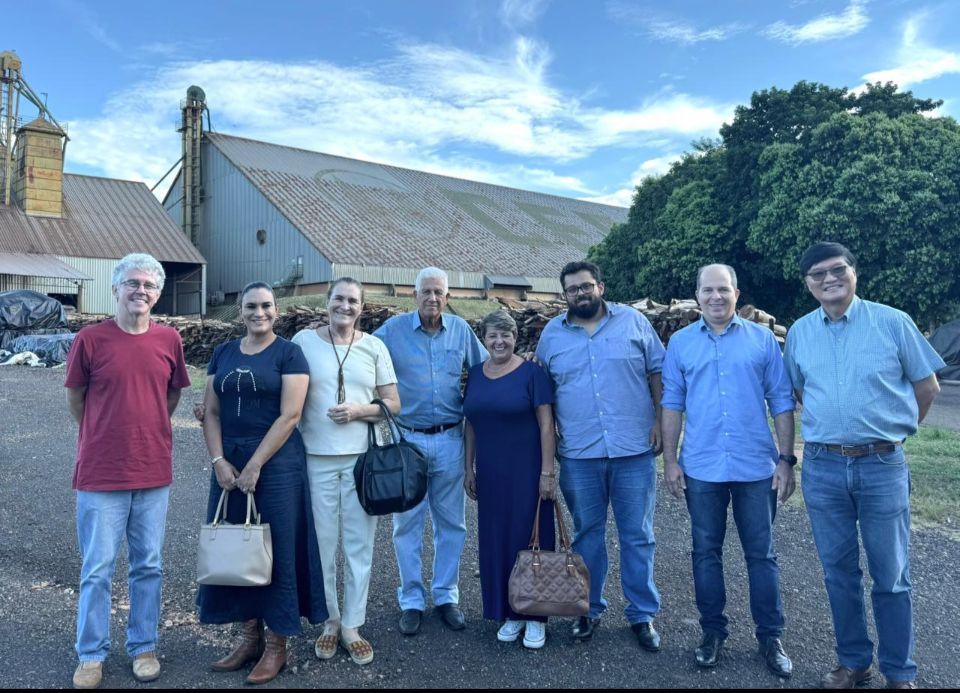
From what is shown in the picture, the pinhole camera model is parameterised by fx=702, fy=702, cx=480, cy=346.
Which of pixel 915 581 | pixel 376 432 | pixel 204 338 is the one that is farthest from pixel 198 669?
pixel 204 338

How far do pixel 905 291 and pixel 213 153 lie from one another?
97.5 ft

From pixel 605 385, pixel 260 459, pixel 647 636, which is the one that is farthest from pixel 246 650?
pixel 605 385

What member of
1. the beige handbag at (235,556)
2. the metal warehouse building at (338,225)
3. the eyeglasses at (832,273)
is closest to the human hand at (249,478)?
the beige handbag at (235,556)

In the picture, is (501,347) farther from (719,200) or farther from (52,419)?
(719,200)

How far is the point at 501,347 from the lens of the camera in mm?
3822

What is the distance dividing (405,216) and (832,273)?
3131 centimetres

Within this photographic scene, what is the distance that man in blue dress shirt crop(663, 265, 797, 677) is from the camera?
3.46 m

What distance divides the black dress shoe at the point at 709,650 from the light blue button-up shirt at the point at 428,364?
174cm

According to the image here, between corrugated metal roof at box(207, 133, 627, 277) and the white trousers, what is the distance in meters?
24.5

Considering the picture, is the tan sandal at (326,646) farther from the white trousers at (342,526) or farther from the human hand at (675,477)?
the human hand at (675,477)

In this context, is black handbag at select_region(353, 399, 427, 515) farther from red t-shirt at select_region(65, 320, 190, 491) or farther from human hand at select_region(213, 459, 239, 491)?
red t-shirt at select_region(65, 320, 190, 491)

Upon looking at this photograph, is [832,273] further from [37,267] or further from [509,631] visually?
[37,267]

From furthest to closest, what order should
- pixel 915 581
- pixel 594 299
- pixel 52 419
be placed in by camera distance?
pixel 52 419 < pixel 915 581 < pixel 594 299

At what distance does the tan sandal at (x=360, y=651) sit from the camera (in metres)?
3.47
